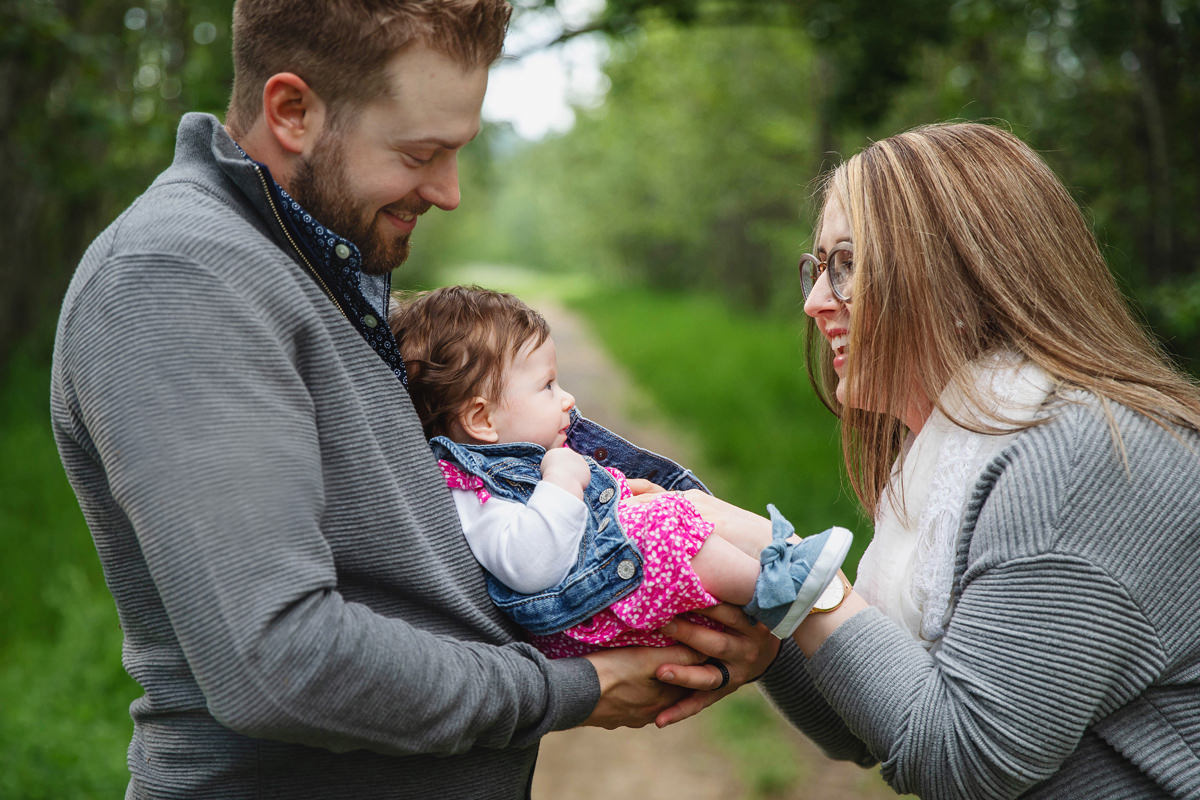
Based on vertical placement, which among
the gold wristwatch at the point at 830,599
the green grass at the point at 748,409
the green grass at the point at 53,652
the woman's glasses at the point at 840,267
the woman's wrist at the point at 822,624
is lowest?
the green grass at the point at 748,409

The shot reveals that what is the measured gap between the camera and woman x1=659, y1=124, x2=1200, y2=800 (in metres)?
1.66

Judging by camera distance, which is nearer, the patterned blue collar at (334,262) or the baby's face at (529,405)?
the patterned blue collar at (334,262)

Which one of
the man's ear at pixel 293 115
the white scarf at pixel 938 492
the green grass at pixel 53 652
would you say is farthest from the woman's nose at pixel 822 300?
the green grass at pixel 53 652

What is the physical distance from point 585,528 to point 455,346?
1.63 ft

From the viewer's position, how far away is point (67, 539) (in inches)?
215

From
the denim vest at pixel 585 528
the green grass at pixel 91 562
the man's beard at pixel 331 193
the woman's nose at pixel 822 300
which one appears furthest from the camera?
the green grass at pixel 91 562

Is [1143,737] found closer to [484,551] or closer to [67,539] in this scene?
[484,551]

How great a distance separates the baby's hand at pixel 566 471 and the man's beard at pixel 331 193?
0.56 m

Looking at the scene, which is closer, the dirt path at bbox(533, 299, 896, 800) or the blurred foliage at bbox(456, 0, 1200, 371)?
the dirt path at bbox(533, 299, 896, 800)

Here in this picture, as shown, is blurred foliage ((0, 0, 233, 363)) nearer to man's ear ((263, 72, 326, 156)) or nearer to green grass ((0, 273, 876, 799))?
green grass ((0, 273, 876, 799))

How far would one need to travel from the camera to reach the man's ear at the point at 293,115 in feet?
5.71

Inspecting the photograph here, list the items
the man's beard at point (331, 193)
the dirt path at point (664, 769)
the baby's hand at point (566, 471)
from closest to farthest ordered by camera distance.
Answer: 1. the man's beard at point (331, 193)
2. the baby's hand at point (566, 471)
3. the dirt path at point (664, 769)

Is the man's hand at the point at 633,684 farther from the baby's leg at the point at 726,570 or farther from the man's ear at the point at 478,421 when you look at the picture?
the man's ear at the point at 478,421

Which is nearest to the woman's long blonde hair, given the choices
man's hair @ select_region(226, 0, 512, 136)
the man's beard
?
man's hair @ select_region(226, 0, 512, 136)
